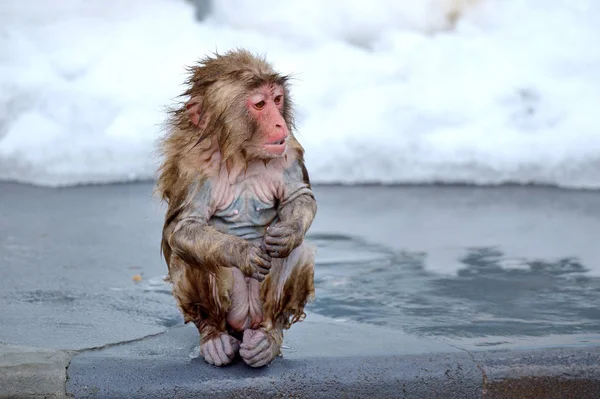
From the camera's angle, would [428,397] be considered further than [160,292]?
No

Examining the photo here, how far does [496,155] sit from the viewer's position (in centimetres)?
930

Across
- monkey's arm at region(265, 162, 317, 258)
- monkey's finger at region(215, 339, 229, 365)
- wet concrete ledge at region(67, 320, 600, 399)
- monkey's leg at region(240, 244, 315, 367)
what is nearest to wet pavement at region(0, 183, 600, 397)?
wet concrete ledge at region(67, 320, 600, 399)

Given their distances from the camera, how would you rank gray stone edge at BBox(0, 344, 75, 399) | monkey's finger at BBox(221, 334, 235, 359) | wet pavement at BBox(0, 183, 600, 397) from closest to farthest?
1. gray stone edge at BBox(0, 344, 75, 399)
2. monkey's finger at BBox(221, 334, 235, 359)
3. wet pavement at BBox(0, 183, 600, 397)

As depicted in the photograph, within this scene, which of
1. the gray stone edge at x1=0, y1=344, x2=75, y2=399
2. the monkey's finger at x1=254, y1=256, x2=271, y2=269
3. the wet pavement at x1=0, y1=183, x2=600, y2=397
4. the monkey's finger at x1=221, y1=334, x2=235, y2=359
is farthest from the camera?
the wet pavement at x1=0, y1=183, x2=600, y2=397

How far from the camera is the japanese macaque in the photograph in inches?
140

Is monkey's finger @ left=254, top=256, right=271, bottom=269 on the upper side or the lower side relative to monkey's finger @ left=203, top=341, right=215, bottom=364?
upper

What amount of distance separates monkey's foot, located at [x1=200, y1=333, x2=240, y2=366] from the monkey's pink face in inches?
25.9

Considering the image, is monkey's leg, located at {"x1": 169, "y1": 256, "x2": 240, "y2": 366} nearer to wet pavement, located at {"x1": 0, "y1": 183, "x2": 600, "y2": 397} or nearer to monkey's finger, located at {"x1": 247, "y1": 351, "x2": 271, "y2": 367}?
monkey's finger, located at {"x1": 247, "y1": 351, "x2": 271, "y2": 367}

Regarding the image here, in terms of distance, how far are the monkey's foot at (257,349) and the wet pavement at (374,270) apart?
0.80 feet

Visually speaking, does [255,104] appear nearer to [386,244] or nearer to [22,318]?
[22,318]

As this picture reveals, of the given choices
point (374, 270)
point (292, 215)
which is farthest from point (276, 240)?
point (374, 270)

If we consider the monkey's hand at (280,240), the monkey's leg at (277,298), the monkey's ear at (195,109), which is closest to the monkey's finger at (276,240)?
the monkey's hand at (280,240)

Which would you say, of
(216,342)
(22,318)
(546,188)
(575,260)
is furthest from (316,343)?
(546,188)

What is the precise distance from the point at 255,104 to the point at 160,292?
1866 mm
